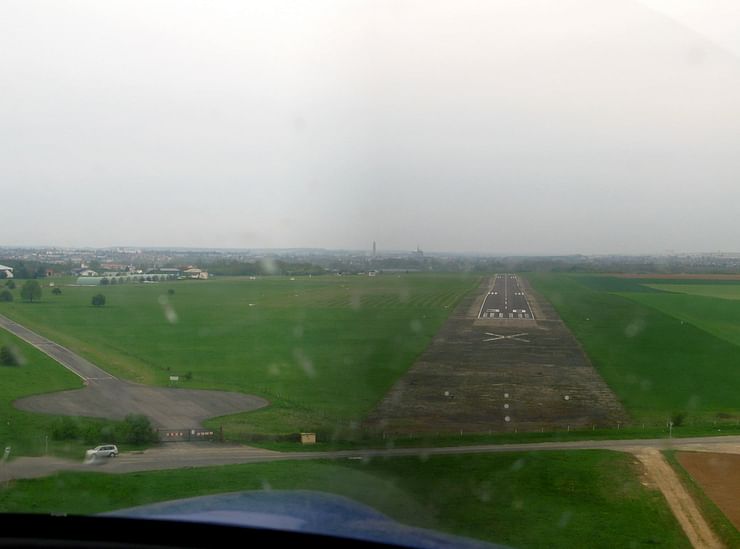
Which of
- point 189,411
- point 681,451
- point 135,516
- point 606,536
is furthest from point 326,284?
point 135,516

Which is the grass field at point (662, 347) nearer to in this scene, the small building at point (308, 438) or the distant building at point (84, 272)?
the small building at point (308, 438)

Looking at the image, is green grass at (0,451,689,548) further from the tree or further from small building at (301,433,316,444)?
the tree

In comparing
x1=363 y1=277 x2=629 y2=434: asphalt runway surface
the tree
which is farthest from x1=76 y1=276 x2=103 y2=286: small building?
x1=363 y1=277 x2=629 y2=434: asphalt runway surface

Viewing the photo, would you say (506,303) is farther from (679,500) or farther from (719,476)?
(679,500)

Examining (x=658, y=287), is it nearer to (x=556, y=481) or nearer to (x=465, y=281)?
(x=465, y=281)

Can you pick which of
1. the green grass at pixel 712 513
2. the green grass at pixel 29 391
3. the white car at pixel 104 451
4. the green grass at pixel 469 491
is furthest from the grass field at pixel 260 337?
the green grass at pixel 712 513

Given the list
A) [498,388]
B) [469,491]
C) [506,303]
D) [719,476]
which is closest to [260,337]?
[498,388]

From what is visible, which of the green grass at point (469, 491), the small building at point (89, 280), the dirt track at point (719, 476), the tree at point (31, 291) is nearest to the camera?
the green grass at point (469, 491)
